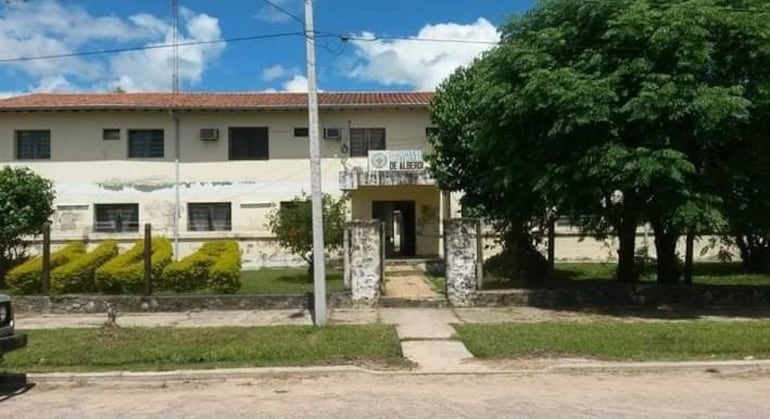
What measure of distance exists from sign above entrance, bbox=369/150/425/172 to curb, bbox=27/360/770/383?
17612 mm

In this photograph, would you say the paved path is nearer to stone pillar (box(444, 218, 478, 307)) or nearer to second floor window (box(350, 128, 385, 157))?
stone pillar (box(444, 218, 478, 307))

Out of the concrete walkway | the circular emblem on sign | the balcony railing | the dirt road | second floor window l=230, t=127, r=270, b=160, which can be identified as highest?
second floor window l=230, t=127, r=270, b=160

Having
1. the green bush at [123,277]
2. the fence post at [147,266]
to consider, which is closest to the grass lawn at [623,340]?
the fence post at [147,266]

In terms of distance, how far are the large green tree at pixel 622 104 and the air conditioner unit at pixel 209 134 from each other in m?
14.9

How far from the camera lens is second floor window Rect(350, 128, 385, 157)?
28.9m

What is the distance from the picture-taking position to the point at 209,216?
28.8m

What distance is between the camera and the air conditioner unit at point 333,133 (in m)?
28.6

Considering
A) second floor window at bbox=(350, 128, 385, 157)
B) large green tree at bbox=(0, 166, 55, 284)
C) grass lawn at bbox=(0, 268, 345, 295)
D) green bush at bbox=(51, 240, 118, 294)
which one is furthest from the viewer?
second floor window at bbox=(350, 128, 385, 157)

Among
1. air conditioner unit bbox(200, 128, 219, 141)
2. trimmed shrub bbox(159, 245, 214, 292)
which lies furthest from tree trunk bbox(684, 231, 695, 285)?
air conditioner unit bbox(200, 128, 219, 141)

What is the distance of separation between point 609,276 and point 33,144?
21.1 meters

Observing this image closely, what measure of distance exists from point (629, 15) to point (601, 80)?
50.0 inches

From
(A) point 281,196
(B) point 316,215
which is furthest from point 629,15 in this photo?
(A) point 281,196

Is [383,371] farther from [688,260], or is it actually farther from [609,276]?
[609,276]

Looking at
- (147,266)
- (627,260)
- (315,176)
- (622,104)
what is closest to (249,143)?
(147,266)
